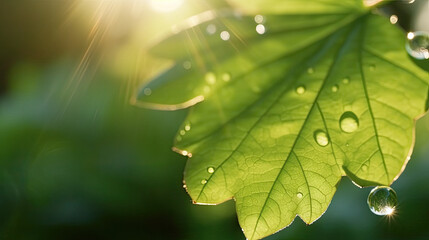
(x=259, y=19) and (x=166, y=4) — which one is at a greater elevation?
(x=166, y=4)

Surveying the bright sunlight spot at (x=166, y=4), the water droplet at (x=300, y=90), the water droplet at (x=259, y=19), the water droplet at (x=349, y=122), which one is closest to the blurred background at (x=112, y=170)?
the bright sunlight spot at (x=166, y=4)

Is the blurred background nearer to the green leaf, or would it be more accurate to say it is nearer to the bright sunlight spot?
the bright sunlight spot

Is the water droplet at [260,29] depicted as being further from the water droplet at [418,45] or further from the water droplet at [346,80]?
the water droplet at [418,45]

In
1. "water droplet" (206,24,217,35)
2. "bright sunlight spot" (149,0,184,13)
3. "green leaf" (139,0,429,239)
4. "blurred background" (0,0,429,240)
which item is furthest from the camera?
"blurred background" (0,0,429,240)

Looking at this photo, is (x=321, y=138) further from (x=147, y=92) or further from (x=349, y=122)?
(x=147, y=92)

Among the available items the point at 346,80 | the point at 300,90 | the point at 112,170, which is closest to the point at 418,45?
the point at 346,80

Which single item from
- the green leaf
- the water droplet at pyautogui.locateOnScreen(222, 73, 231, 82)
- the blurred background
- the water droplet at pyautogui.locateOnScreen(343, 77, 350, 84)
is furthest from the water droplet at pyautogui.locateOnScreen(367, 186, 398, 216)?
the blurred background
